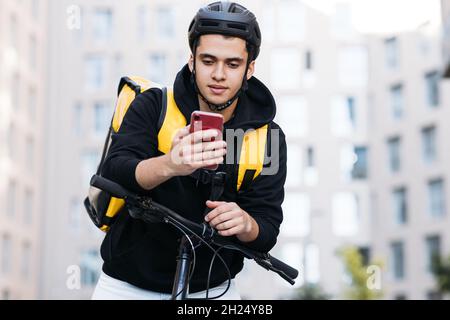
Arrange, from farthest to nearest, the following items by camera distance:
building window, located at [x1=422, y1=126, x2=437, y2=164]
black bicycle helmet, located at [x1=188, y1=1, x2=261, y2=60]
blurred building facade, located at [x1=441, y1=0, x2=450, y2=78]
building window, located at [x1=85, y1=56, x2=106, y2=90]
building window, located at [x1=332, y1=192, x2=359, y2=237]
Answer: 1. building window, located at [x1=85, y1=56, x2=106, y2=90]
2. building window, located at [x1=332, y1=192, x2=359, y2=237]
3. building window, located at [x1=422, y1=126, x2=437, y2=164]
4. blurred building facade, located at [x1=441, y1=0, x2=450, y2=78]
5. black bicycle helmet, located at [x1=188, y1=1, x2=261, y2=60]

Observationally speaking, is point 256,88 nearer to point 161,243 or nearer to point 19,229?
point 161,243

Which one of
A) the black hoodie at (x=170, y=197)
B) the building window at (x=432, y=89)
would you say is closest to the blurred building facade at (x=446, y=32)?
the black hoodie at (x=170, y=197)

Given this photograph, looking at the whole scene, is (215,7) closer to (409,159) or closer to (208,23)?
(208,23)

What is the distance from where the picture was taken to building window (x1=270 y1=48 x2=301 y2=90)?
2169 inches

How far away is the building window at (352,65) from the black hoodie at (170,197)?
5223 centimetres

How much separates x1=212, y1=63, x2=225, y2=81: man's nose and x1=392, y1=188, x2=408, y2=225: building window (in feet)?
162

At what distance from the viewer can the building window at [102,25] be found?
187ft

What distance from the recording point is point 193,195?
10.3 ft

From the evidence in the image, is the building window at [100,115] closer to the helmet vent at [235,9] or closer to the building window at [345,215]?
the building window at [345,215]

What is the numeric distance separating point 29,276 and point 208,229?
52232mm

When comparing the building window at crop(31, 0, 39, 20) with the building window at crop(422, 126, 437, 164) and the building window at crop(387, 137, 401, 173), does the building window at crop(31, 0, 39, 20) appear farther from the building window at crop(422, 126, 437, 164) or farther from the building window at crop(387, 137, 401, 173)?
the building window at crop(422, 126, 437, 164)

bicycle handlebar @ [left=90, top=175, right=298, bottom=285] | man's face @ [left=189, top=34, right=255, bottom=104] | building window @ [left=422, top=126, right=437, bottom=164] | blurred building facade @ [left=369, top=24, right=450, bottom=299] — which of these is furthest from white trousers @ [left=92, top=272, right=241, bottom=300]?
building window @ [left=422, top=126, right=437, bottom=164]

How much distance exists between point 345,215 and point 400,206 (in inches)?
161

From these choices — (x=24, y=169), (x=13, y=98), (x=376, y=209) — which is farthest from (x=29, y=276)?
Result: (x=376, y=209)
